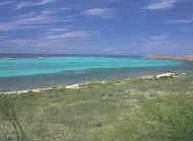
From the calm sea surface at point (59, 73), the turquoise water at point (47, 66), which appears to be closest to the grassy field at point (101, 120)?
the calm sea surface at point (59, 73)

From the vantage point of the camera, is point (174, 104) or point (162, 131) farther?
point (174, 104)

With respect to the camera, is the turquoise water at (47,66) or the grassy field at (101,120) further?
the turquoise water at (47,66)

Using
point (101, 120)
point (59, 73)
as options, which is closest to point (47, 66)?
point (59, 73)

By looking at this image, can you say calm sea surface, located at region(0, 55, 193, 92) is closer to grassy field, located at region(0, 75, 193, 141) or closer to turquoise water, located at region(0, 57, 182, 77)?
turquoise water, located at region(0, 57, 182, 77)

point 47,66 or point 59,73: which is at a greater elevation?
point 59,73

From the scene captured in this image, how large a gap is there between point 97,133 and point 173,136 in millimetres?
3385

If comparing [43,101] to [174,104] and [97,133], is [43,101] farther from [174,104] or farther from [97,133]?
[174,104]

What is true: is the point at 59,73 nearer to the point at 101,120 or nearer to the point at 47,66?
the point at 47,66

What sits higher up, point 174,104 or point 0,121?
point 174,104

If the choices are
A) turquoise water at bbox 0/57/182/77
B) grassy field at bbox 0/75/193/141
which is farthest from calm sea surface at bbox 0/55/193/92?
grassy field at bbox 0/75/193/141

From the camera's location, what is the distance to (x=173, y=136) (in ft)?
27.4

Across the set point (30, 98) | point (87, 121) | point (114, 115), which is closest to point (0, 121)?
point (87, 121)

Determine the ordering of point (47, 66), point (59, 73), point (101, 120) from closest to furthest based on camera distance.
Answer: point (101, 120) < point (59, 73) < point (47, 66)

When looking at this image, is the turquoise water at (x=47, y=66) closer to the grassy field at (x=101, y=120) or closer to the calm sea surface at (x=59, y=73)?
the calm sea surface at (x=59, y=73)
